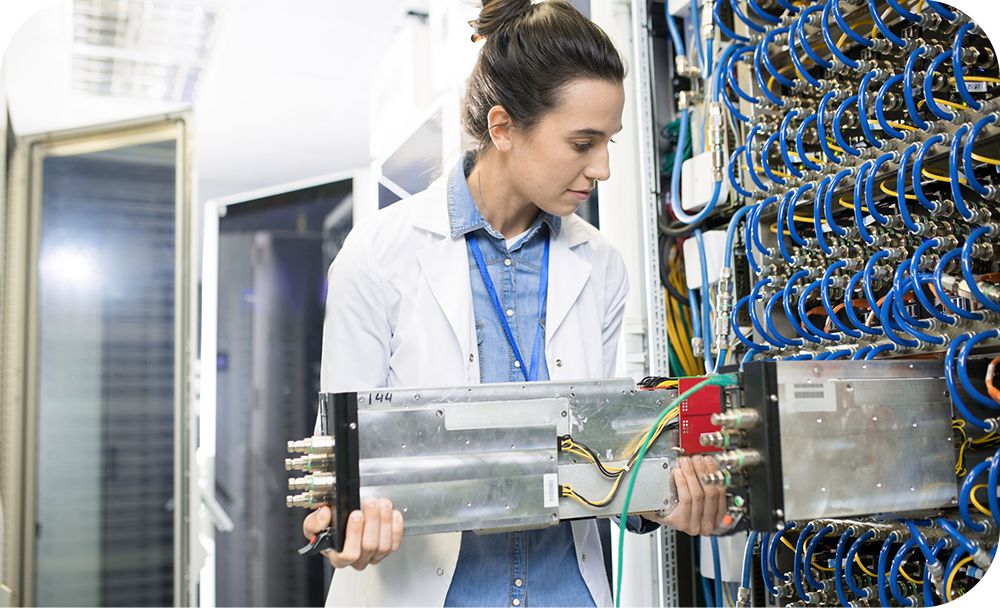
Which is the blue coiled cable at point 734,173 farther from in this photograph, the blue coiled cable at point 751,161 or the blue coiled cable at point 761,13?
the blue coiled cable at point 761,13

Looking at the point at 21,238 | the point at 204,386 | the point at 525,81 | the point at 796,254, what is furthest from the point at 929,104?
the point at 21,238

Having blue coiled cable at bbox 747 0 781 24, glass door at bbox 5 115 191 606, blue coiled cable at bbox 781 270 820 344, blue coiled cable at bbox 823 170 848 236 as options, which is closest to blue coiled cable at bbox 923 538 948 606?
blue coiled cable at bbox 781 270 820 344

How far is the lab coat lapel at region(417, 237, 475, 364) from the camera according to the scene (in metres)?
1.34

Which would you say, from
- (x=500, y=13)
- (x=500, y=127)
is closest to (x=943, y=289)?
(x=500, y=127)

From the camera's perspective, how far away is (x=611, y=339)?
152 centimetres

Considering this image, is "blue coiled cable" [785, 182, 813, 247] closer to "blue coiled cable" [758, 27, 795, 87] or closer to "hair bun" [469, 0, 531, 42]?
"blue coiled cable" [758, 27, 795, 87]

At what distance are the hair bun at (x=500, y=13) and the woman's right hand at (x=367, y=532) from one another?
888 millimetres

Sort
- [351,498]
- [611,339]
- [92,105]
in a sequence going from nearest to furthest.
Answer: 1. [351,498]
2. [611,339]
3. [92,105]

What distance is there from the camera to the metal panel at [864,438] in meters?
1.01

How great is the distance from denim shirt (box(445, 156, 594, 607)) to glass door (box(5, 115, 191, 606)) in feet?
5.46

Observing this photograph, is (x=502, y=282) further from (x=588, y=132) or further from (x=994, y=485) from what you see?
(x=994, y=485)

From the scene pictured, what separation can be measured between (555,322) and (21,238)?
89.3 inches

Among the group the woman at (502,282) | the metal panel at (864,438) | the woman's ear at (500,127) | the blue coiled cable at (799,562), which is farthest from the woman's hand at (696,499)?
the woman's ear at (500,127)

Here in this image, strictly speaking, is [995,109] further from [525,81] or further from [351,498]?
[351,498]
